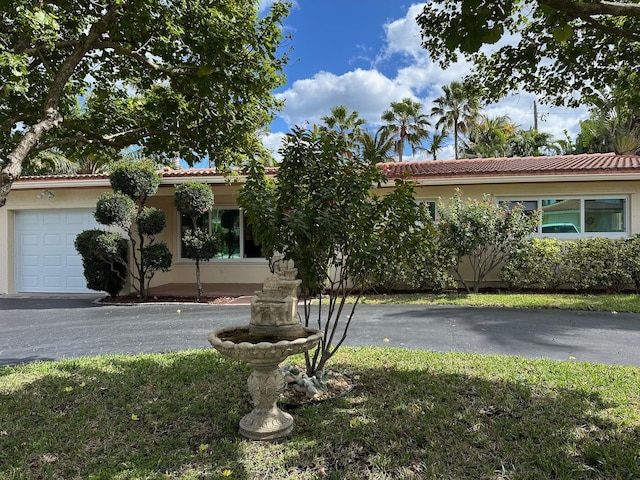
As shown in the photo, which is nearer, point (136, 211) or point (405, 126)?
point (136, 211)

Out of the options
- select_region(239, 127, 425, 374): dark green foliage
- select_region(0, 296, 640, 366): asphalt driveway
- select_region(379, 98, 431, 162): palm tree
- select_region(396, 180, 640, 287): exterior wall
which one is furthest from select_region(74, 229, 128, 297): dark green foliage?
select_region(379, 98, 431, 162): palm tree

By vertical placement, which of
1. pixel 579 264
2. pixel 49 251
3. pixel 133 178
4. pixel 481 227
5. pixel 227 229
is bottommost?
pixel 579 264

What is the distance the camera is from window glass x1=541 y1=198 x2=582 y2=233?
455 inches

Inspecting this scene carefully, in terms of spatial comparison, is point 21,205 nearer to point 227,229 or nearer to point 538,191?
point 227,229

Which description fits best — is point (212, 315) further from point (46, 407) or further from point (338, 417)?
point (338, 417)

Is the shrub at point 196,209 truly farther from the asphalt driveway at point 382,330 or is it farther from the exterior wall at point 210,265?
the exterior wall at point 210,265

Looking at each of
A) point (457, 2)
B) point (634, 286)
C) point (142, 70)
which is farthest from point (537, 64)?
point (634, 286)

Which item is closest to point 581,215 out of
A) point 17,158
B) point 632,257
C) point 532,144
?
point 632,257

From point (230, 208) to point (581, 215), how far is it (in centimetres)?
1001

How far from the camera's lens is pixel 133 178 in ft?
34.3

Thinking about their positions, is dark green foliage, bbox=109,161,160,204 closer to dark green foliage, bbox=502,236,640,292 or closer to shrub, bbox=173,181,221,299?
shrub, bbox=173,181,221,299

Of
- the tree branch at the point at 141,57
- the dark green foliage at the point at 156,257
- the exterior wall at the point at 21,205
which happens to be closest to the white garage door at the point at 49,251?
the exterior wall at the point at 21,205

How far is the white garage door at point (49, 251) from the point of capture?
12.4 metres

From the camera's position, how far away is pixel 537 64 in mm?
5320
